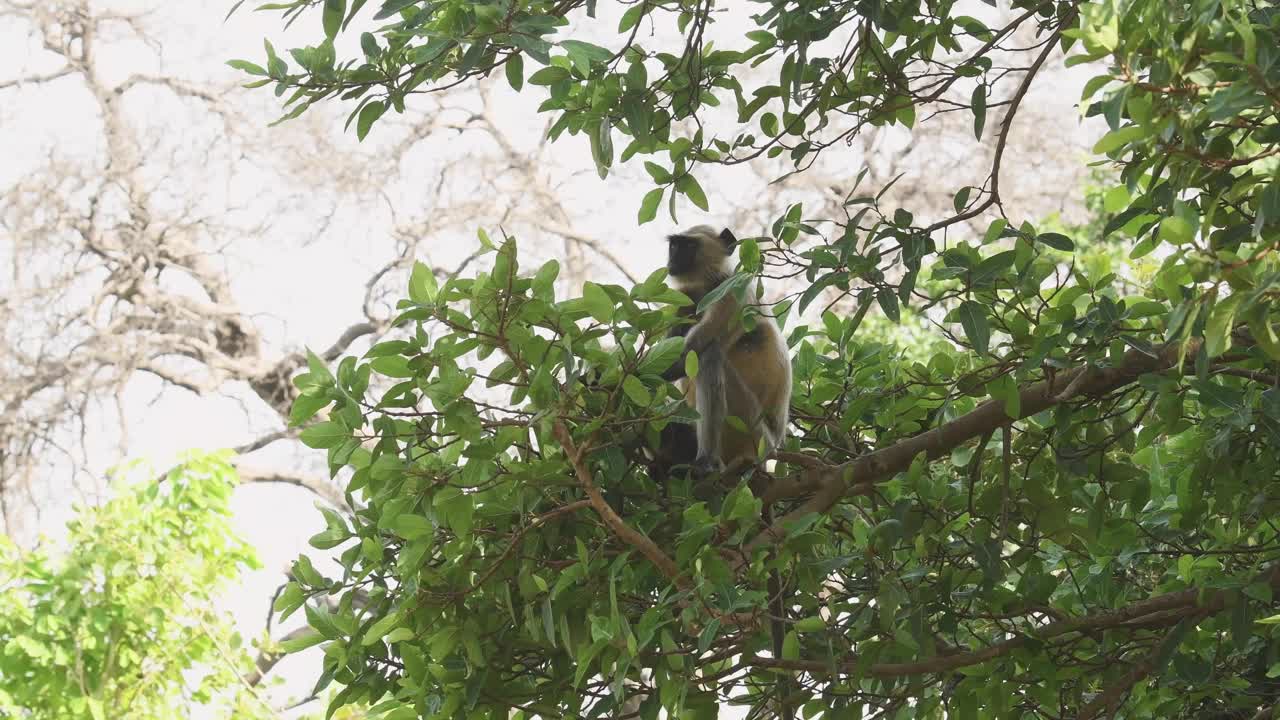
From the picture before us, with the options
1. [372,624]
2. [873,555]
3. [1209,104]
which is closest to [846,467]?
[873,555]

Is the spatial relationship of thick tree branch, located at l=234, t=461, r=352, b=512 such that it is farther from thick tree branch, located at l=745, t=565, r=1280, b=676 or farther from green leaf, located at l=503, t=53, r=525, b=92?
green leaf, located at l=503, t=53, r=525, b=92

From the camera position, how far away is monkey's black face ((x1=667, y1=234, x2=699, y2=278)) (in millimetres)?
3982

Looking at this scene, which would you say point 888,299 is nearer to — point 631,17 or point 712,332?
point 631,17

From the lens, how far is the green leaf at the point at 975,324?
2084 millimetres

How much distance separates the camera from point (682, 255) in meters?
3.98

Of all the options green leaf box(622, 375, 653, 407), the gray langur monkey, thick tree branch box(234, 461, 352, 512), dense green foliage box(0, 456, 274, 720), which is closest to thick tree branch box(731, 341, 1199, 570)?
green leaf box(622, 375, 653, 407)

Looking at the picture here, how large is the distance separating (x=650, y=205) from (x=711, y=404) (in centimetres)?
85

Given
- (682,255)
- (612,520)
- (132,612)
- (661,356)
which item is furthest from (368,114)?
(132,612)

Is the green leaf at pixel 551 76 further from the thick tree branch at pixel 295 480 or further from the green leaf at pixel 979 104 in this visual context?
the thick tree branch at pixel 295 480

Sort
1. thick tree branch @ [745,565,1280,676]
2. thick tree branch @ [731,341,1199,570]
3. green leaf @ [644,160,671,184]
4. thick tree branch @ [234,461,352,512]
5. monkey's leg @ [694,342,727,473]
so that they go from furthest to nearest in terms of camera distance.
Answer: thick tree branch @ [234,461,352,512], monkey's leg @ [694,342,727,473], green leaf @ [644,160,671,184], thick tree branch @ [731,341,1199,570], thick tree branch @ [745,565,1280,676]

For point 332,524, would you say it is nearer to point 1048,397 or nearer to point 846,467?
point 846,467

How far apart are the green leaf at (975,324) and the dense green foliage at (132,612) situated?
4241mm

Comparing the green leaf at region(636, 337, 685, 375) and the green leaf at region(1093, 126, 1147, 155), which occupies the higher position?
the green leaf at region(636, 337, 685, 375)

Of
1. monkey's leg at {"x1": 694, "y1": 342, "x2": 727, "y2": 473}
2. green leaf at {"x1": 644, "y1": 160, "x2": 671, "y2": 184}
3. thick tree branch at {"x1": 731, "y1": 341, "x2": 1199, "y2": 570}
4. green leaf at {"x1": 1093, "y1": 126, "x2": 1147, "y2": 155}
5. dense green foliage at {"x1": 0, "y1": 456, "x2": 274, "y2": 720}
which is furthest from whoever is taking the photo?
dense green foliage at {"x1": 0, "y1": 456, "x2": 274, "y2": 720}
